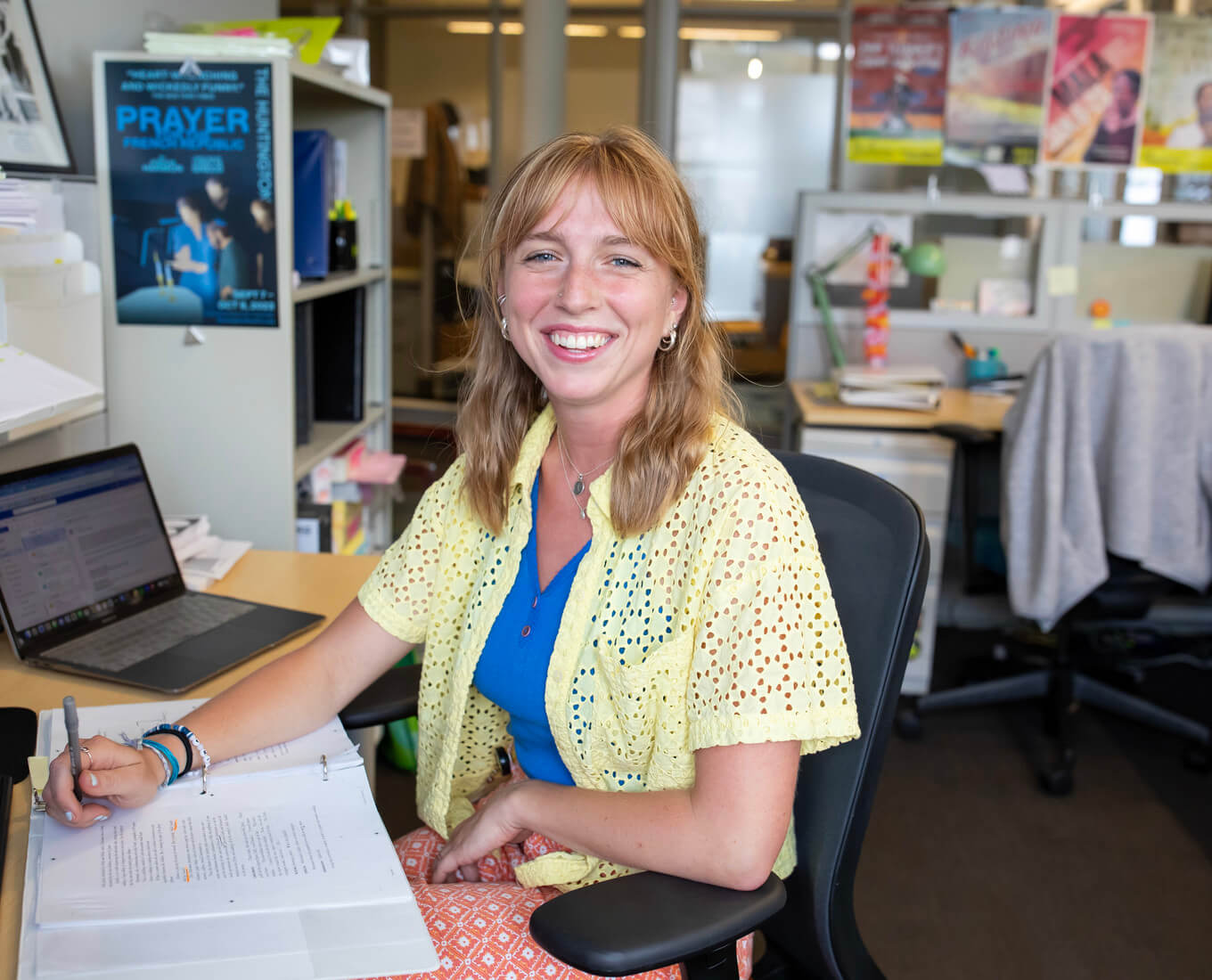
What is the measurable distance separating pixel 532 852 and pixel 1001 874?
145 cm

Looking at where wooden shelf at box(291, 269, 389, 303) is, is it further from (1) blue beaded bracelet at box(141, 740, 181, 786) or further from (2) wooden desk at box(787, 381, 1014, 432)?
(2) wooden desk at box(787, 381, 1014, 432)

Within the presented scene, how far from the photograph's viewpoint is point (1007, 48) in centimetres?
375

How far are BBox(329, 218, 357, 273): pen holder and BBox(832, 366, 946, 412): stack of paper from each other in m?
1.39

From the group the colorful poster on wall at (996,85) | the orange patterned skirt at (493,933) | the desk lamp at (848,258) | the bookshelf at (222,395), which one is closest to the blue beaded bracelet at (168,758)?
the orange patterned skirt at (493,933)

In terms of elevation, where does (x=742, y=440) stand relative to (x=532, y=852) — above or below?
above

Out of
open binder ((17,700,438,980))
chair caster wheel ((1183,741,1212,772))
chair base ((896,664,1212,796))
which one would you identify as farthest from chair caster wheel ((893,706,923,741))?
open binder ((17,700,438,980))

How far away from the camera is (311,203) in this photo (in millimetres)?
2293

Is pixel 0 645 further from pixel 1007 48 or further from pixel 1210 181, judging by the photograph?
pixel 1210 181

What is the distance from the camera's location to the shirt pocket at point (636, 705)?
1099mm

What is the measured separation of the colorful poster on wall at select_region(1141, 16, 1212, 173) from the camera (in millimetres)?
4016

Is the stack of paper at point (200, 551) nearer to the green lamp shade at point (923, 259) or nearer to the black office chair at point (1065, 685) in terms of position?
the black office chair at point (1065, 685)

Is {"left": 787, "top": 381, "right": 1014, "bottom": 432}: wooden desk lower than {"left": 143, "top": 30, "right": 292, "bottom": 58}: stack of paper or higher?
lower

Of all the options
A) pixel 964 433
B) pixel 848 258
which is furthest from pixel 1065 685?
pixel 848 258

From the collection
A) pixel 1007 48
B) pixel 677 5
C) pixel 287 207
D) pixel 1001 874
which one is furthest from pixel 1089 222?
pixel 287 207
